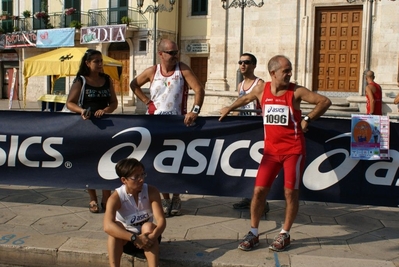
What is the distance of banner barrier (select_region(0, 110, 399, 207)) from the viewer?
509 centimetres

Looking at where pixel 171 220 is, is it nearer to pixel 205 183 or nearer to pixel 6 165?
pixel 205 183

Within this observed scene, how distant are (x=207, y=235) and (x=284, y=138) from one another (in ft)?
4.09

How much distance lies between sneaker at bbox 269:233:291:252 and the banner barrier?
0.83 m

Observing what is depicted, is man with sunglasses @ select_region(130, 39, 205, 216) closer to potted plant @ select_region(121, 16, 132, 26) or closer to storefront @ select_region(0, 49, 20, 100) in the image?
potted plant @ select_region(121, 16, 132, 26)

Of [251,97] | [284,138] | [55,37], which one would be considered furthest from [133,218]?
[55,37]

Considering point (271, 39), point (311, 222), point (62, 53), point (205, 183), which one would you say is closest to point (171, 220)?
point (205, 183)

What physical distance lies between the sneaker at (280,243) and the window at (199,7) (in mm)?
26051

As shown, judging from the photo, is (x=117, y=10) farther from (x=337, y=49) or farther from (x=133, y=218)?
(x=133, y=218)

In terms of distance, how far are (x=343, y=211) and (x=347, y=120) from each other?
1.36 m

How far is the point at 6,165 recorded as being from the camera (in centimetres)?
570

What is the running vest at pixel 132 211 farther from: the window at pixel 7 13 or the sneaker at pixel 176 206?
the window at pixel 7 13

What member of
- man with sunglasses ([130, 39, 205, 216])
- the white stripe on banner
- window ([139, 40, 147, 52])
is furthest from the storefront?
man with sunglasses ([130, 39, 205, 216])

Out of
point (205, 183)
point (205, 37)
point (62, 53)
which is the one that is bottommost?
point (205, 183)

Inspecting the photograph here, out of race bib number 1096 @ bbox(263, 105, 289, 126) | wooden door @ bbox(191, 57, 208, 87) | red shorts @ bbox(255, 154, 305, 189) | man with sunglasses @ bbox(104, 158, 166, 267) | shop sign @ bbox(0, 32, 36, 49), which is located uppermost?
shop sign @ bbox(0, 32, 36, 49)
